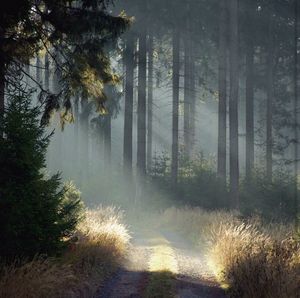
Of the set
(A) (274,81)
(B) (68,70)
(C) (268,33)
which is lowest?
(B) (68,70)

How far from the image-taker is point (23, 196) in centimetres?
888

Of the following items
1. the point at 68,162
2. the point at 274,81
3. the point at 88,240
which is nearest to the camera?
the point at 88,240

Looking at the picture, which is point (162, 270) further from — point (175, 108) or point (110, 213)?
point (175, 108)

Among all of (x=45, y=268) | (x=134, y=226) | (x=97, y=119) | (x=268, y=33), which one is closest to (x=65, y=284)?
(x=45, y=268)

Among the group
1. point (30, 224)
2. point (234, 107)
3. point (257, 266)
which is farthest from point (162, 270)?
point (234, 107)

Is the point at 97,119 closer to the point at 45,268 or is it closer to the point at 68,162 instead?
the point at 68,162

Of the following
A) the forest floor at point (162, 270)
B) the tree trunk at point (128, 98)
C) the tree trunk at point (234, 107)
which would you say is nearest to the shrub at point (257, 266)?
the forest floor at point (162, 270)

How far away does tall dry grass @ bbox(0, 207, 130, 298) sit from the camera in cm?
743

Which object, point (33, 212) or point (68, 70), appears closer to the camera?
point (33, 212)

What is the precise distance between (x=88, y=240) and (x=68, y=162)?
1465 inches

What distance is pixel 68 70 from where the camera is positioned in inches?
531

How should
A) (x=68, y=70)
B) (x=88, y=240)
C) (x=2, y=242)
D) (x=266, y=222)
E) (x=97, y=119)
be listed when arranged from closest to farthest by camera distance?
(x=2, y=242)
(x=88, y=240)
(x=68, y=70)
(x=266, y=222)
(x=97, y=119)

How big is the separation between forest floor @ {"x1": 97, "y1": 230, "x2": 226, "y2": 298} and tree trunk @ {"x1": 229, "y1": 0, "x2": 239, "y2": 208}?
26.7 ft

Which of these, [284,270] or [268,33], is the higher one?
[268,33]
